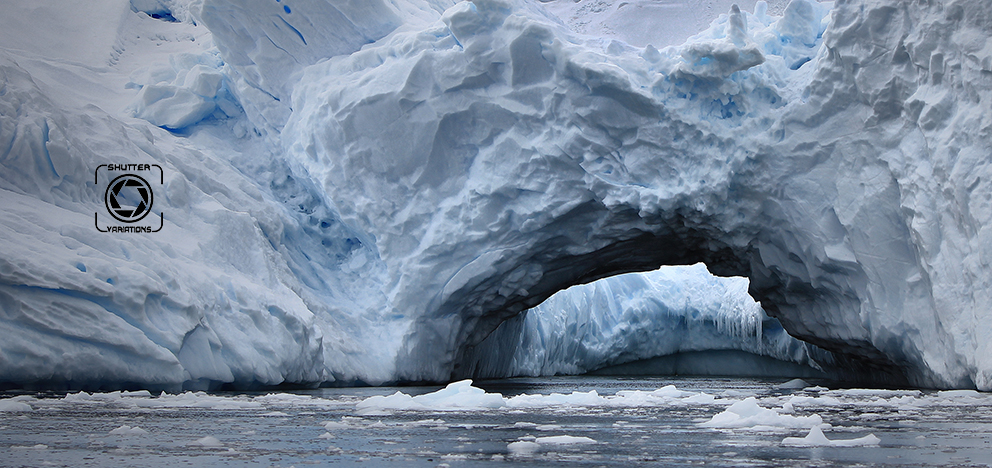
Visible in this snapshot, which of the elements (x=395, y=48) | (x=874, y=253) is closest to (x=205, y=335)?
(x=395, y=48)

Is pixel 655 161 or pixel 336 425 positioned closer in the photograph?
pixel 336 425

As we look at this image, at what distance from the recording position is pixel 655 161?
30.5 feet

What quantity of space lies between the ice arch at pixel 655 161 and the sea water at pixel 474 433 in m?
2.83

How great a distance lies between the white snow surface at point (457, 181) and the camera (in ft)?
22.2

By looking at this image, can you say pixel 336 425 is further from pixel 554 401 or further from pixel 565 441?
pixel 554 401

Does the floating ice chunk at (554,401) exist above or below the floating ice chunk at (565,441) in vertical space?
above

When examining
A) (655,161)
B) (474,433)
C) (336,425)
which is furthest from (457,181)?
(474,433)

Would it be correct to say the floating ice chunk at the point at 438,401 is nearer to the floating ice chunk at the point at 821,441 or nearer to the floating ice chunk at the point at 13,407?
the floating ice chunk at the point at 13,407

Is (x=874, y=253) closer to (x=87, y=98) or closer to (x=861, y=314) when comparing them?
(x=861, y=314)

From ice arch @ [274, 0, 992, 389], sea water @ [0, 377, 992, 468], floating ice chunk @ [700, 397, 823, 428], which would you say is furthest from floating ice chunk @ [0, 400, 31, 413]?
ice arch @ [274, 0, 992, 389]

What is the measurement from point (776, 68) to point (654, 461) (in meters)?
7.71
